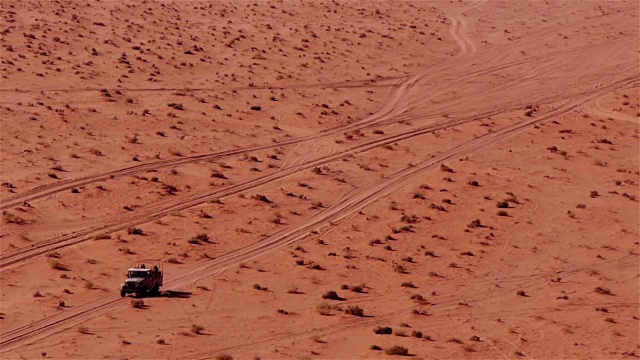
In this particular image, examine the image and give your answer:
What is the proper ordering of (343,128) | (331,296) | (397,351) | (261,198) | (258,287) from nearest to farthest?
(397,351)
(331,296)
(258,287)
(261,198)
(343,128)

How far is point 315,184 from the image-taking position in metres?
51.4

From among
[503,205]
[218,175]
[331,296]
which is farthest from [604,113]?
[331,296]

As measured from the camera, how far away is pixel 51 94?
64.1 metres

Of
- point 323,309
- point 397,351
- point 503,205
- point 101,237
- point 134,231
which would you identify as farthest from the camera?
point 503,205

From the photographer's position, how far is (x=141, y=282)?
1457 inches

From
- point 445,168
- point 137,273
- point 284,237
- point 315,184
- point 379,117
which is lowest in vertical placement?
point 284,237

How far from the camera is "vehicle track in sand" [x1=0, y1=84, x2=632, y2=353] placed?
35.0 meters

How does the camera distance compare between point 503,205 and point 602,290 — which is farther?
point 503,205

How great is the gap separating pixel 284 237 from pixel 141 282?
8934 mm

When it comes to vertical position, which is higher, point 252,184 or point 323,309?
point 323,309

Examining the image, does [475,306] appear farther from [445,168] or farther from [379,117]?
[379,117]

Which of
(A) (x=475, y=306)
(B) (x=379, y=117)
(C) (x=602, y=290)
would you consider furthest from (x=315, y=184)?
(C) (x=602, y=290)

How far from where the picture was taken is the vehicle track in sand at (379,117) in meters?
49.4

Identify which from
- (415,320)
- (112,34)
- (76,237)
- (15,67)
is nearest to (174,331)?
(415,320)
